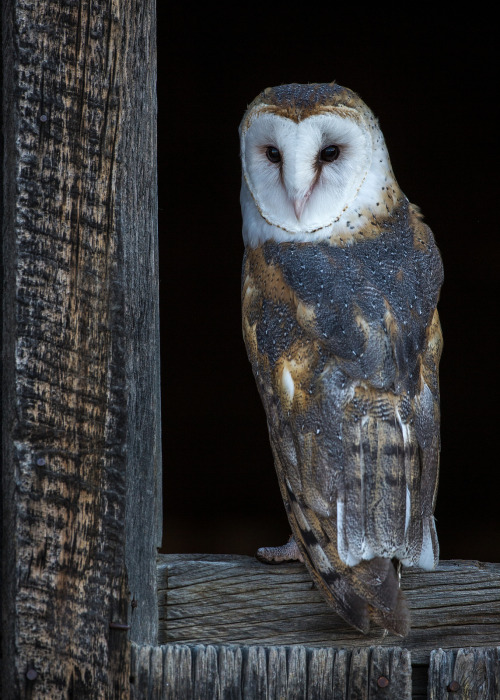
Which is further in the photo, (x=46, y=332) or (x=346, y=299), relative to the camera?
(x=346, y=299)

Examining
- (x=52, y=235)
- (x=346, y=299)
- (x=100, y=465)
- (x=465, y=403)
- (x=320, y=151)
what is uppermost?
(x=320, y=151)

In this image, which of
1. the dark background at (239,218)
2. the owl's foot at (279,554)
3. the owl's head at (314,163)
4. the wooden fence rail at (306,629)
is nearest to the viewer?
the wooden fence rail at (306,629)

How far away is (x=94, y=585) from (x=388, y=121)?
3890 mm

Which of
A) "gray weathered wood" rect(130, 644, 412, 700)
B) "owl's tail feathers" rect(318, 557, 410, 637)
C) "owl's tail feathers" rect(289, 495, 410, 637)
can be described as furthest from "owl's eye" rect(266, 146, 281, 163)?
"gray weathered wood" rect(130, 644, 412, 700)

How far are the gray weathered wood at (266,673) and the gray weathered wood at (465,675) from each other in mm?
82

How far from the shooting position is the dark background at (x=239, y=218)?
4512 millimetres

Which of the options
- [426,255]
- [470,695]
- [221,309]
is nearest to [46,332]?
[426,255]

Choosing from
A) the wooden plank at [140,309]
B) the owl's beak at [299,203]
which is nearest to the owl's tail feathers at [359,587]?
the wooden plank at [140,309]

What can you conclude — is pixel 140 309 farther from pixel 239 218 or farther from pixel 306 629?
pixel 239 218

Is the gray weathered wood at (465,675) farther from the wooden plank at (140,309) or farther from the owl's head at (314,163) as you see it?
the owl's head at (314,163)

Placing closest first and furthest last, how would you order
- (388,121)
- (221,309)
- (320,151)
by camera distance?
(320,151) → (388,121) → (221,309)

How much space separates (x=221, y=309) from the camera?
5125mm

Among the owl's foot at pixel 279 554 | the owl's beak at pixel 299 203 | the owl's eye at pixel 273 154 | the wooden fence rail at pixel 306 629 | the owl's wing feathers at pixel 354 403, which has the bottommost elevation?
the wooden fence rail at pixel 306 629

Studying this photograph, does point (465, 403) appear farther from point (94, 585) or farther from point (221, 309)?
point (94, 585)
